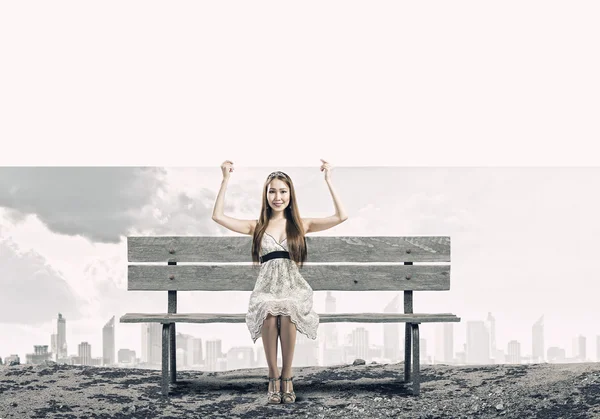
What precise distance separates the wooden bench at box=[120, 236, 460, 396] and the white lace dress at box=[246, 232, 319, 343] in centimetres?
61

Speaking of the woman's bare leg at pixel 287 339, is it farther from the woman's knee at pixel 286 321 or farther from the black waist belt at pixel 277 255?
the black waist belt at pixel 277 255

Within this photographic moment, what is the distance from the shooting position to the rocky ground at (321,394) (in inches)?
252

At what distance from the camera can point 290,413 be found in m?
6.39

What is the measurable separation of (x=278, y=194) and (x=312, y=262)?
939mm

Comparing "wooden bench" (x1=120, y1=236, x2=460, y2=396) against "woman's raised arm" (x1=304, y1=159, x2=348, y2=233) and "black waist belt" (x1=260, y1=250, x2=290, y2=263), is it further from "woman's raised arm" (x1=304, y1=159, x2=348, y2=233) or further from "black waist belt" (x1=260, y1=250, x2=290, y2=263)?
"black waist belt" (x1=260, y1=250, x2=290, y2=263)

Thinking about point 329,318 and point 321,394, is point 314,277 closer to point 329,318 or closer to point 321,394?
point 329,318

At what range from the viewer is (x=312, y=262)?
7.32m

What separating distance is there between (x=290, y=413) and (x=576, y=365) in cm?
258

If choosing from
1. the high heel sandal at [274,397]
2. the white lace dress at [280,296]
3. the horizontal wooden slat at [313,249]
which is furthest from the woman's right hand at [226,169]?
the high heel sandal at [274,397]

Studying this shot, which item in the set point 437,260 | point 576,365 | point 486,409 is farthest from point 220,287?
point 576,365

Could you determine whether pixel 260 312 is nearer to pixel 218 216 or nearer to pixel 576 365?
pixel 218 216

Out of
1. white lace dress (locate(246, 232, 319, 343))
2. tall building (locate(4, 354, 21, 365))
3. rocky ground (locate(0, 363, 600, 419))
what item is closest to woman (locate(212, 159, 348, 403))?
white lace dress (locate(246, 232, 319, 343))

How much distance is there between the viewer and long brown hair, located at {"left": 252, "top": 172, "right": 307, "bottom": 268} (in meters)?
6.66

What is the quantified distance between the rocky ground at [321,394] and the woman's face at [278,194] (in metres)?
1.52
